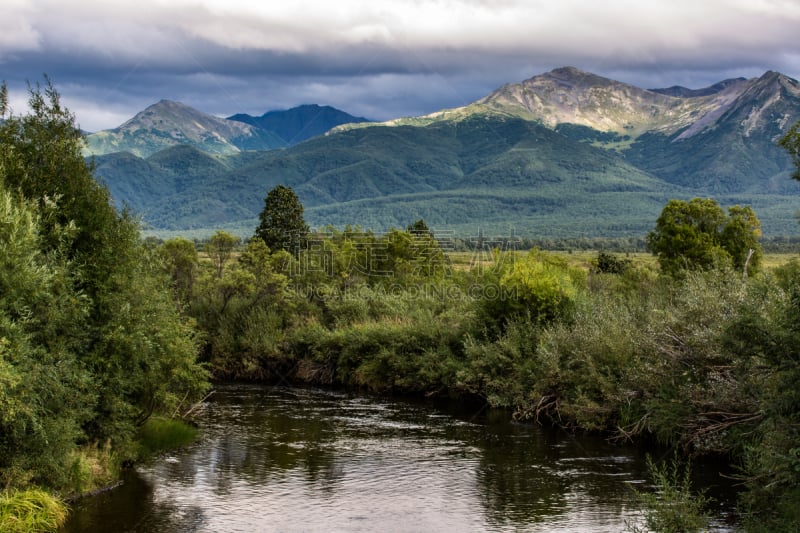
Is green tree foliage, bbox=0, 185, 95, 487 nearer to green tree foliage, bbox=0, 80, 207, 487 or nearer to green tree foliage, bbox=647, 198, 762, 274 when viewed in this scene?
green tree foliage, bbox=0, 80, 207, 487

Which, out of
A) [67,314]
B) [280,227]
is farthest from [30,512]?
[280,227]

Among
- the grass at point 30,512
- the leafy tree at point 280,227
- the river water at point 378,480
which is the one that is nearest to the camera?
the grass at point 30,512

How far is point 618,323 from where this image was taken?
39906mm

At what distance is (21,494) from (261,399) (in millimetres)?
28391

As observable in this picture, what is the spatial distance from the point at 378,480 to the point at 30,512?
42.0ft

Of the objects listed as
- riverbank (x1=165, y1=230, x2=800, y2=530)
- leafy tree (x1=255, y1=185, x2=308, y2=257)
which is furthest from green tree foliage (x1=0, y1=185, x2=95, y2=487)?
leafy tree (x1=255, y1=185, x2=308, y2=257)

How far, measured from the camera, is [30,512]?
22.2 meters

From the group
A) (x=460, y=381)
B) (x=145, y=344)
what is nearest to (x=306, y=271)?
(x=460, y=381)

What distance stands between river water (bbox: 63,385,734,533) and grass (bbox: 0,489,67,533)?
1065 mm

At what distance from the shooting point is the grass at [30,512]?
21750 millimetres

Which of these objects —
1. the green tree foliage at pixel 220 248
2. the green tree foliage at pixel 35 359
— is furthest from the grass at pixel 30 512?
the green tree foliage at pixel 220 248

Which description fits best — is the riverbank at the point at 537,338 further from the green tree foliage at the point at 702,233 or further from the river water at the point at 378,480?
the green tree foliage at the point at 702,233

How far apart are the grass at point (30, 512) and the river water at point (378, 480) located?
1065mm

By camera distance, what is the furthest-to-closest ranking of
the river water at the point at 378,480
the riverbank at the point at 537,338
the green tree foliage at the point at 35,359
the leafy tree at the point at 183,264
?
the leafy tree at the point at 183,264
the river water at the point at 378,480
the riverbank at the point at 537,338
the green tree foliage at the point at 35,359
